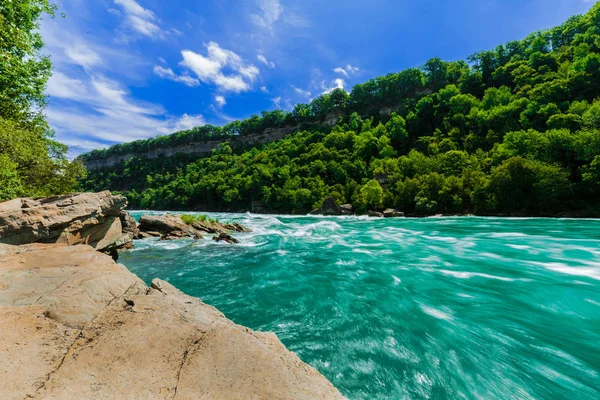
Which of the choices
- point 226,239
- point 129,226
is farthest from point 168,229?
point 226,239

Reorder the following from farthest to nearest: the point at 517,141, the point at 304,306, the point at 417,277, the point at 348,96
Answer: the point at 348,96 → the point at 517,141 → the point at 417,277 → the point at 304,306

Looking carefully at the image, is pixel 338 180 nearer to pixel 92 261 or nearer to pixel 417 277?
pixel 417 277

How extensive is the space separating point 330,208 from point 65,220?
4713 cm

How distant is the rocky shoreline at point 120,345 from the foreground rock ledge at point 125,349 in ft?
0.03

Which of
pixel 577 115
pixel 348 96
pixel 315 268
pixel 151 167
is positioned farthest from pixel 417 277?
pixel 151 167

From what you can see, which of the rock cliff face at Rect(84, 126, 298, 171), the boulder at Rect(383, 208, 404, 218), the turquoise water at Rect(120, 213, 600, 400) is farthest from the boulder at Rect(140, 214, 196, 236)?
the rock cliff face at Rect(84, 126, 298, 171)

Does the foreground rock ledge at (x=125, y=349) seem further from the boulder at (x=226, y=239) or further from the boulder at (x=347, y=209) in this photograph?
the boulder at (x=347, y=209)

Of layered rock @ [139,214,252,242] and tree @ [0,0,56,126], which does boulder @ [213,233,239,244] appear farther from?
tree @ [0,0,56,126]

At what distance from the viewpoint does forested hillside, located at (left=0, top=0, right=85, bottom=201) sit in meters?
10.1

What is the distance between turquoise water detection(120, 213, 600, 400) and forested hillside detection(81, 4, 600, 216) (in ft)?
99.0

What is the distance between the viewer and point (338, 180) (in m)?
68.5

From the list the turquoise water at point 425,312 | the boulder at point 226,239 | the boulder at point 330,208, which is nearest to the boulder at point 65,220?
the turquoise water at point 425,312

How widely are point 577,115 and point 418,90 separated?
5343 cm

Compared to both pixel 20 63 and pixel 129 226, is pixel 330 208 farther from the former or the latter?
pixel 20 63
